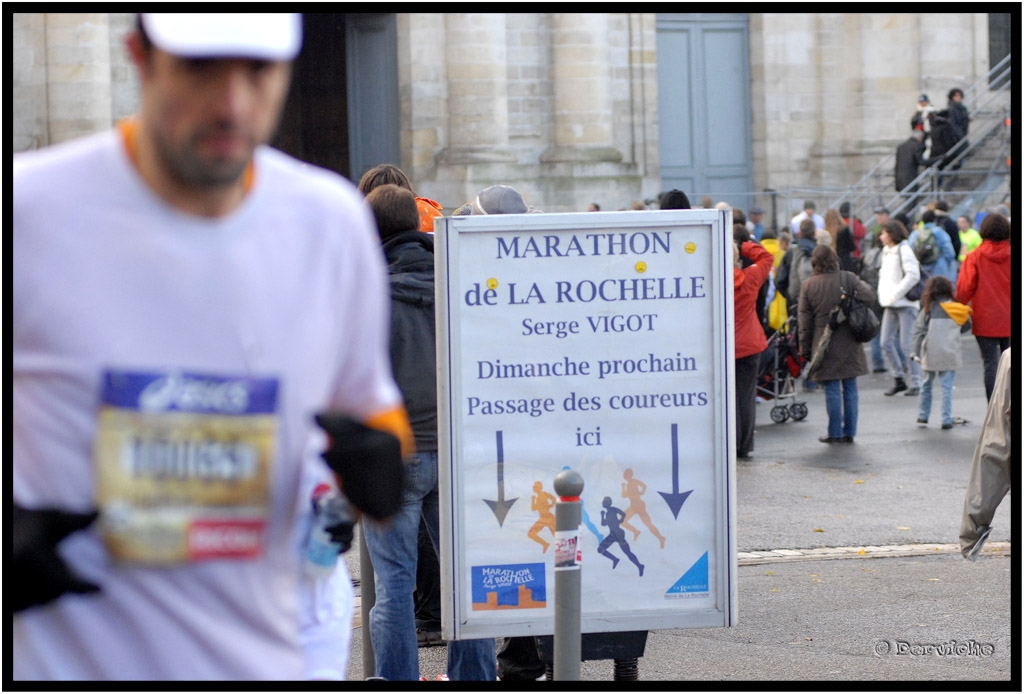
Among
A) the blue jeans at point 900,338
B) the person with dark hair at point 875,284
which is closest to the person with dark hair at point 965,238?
the person with dark hair at point 875,284

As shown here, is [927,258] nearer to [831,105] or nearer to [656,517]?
[831,105]

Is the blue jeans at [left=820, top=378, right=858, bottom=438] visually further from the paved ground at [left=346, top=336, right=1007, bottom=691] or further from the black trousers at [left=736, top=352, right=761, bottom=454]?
→ the black trousers at [left=736, top=352, right=761, bottom=454]

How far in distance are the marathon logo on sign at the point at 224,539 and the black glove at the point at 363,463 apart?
157 millimetres

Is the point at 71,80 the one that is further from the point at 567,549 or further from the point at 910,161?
the point at 567,549

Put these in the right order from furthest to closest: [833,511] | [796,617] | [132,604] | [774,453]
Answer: [774,453] < [833,511] < [796,617] < [132,604]

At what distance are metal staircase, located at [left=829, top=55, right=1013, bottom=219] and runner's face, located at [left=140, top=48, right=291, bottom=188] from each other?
22.1 meters

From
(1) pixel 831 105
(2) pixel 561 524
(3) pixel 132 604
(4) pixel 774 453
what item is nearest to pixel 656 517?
(2) pixel 561 524

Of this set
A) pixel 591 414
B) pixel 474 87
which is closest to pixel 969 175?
pixel 474 87

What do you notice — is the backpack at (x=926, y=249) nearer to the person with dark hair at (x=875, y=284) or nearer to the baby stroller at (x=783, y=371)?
the person with dark hair at (x=875, y=284)

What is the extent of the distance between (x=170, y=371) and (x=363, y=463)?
1.16ft

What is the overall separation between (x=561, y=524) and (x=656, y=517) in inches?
32.3

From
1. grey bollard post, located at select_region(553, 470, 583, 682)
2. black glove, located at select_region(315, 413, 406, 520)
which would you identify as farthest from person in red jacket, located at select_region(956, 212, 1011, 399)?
black glove, located at select_region(315, 413, 406, 520)

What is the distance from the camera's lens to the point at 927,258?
18.0 m

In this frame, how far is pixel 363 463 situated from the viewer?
240 centimetres
